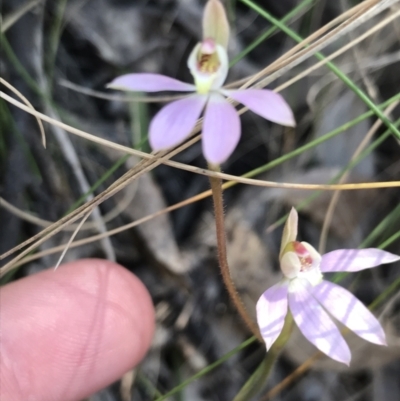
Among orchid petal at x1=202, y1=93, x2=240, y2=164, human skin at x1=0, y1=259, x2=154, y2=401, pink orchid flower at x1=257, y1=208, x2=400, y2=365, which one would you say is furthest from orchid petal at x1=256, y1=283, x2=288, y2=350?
human skin at x1=0, y1=259, x2=154, y2=401

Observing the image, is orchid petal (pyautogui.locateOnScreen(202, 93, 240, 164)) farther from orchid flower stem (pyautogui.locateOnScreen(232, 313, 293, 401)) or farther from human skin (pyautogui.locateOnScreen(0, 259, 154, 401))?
human skin (pyautogui.locateOnScreen(0, 259, 154, 401))

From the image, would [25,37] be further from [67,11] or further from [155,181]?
[155,181]

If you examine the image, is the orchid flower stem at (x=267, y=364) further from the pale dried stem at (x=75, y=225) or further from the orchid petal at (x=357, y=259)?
the pale dried stem at (x=75, y=225)

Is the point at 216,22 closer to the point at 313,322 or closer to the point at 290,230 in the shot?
the point at 290,230

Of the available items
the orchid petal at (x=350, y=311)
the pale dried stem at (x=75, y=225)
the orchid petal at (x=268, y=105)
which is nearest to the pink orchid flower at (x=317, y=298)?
the orchid petal at (x=350, y=311)

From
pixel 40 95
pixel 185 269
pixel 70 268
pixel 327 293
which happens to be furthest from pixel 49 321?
pixel 327 293

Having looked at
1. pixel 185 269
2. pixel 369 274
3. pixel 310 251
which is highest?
pixel 310 251
